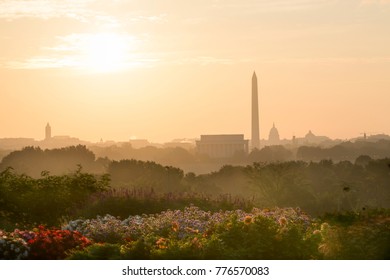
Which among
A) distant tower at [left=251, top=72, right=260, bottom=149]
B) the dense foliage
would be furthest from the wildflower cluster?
distant tower at [left=251, top=72, right=260, bottom=149]

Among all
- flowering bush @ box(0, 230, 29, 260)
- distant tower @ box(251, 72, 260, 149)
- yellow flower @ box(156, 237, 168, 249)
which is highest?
distant tower @ box(251, 72, 260, 149)

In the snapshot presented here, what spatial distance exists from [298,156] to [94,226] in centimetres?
13538

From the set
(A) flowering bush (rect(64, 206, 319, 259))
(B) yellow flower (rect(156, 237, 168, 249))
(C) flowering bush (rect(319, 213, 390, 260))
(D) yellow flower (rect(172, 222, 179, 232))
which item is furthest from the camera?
(D) yellow flower (rect(172, 222, 179, 232))

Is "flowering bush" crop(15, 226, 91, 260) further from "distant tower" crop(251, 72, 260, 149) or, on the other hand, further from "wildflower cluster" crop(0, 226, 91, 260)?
"distant tower" crop(251, 72, 260, 149)

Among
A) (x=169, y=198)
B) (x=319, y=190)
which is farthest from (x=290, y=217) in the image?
(x=319, y=190)

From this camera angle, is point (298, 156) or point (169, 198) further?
point (298, 156)

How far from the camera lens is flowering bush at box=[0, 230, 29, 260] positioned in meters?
16.8

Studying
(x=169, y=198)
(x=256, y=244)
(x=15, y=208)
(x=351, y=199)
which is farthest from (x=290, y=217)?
(x=351, y=199)

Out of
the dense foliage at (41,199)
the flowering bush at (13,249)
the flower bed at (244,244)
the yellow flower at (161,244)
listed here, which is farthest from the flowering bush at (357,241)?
the dense foliage at (41,199)

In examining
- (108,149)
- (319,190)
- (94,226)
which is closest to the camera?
(94,226)

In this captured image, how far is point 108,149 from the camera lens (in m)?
149

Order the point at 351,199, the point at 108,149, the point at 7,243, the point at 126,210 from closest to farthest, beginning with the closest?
the point at 7,243, the point at 126,210, the point at 351,199, the point at 108,149

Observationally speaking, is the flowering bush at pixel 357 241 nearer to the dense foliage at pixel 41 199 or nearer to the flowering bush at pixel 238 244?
the flowering bush at pixel 238 244
